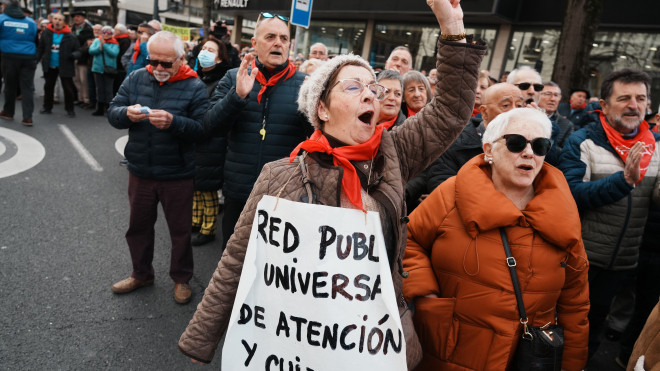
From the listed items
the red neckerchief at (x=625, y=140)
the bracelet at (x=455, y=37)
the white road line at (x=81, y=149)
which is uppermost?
the bracelet at (x=455, y=37)

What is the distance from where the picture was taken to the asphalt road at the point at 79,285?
2.73 metres

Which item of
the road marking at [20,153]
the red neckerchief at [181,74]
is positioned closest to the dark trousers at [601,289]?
the red neckerchief at [181,74]

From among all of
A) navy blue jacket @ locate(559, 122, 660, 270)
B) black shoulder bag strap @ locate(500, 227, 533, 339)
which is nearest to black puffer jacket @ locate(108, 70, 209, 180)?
black shoulder bag strap @ locate(500, 227, 533, 339)

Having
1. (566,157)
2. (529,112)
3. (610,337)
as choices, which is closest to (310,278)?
(529,112)

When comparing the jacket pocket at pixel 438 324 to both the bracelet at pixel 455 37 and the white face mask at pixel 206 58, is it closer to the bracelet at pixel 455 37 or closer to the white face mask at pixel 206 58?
the bracelet at pixel 455 37

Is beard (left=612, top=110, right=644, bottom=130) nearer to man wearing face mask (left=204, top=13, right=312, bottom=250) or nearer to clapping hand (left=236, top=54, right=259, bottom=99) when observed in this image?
man wearing face mask (left=204, top=13, right=312, bottom=250)

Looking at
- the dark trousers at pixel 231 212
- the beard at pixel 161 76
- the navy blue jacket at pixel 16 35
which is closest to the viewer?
the beard at pixel 161 76

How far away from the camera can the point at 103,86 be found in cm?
986

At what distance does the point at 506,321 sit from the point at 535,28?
13115mm

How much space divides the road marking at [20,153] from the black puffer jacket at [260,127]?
4.06m

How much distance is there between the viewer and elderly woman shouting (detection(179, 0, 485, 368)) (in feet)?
5.41

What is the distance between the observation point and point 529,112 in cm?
202

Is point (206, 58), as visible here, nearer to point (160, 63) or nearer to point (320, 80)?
point (160, 63)

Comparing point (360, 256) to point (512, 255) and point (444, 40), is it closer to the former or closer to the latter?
point (512, 255)
